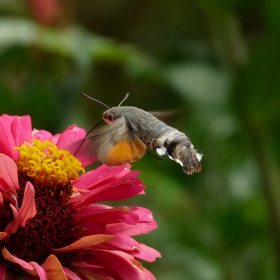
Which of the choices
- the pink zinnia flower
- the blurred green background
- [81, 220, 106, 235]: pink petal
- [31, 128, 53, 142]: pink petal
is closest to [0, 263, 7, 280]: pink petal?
the pink zinnia flower

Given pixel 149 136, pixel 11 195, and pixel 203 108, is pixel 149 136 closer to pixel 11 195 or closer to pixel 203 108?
pixel 11 195

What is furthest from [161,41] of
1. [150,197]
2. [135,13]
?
[150,197]

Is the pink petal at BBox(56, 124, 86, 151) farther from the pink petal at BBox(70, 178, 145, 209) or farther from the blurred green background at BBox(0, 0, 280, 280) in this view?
the blurred green background at BBox(0, 0, 280, 280)

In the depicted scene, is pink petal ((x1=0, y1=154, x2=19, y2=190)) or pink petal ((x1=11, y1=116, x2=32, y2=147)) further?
pink petal ((x1=11, y1=116, x2=32, y2=147))

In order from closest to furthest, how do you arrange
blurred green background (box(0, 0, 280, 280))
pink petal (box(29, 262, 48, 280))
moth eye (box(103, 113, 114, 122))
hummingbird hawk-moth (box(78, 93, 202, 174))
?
pink petal (box(29, 262, 48, 280)) → hummingbird hawk-moth (box(78, 93, 202, 174)) → moth eye (box(103, 113, 114, 122)) → blurred green background (box(0, 0, 280, 280))

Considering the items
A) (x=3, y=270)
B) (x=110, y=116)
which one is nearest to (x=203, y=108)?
(x=110, y=116)
